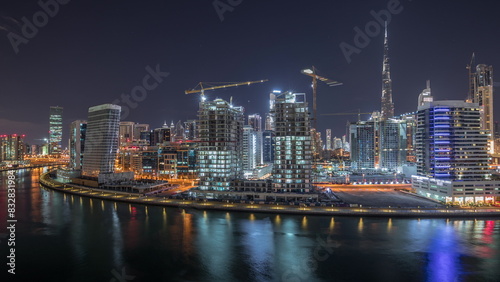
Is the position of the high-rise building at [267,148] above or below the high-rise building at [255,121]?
below

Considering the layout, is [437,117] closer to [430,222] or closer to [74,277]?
[430,222]

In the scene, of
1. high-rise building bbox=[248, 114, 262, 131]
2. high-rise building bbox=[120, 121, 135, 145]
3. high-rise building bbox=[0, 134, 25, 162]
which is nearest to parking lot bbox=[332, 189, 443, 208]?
→ high-rise building bbox=[248, 114, 262, 131]

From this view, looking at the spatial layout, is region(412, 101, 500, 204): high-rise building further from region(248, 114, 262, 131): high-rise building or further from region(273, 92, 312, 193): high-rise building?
region(248, 114, 262, 131): high-rise building

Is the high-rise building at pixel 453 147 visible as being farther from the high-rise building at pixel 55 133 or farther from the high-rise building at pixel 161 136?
the high-rise building at pixel 55 133

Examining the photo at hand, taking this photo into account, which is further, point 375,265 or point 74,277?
point 375,265

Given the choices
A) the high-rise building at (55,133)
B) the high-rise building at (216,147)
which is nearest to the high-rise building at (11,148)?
the high-rise building at (55,133)

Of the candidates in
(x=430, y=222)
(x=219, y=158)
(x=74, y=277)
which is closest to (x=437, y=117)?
(x=430, y=222)
